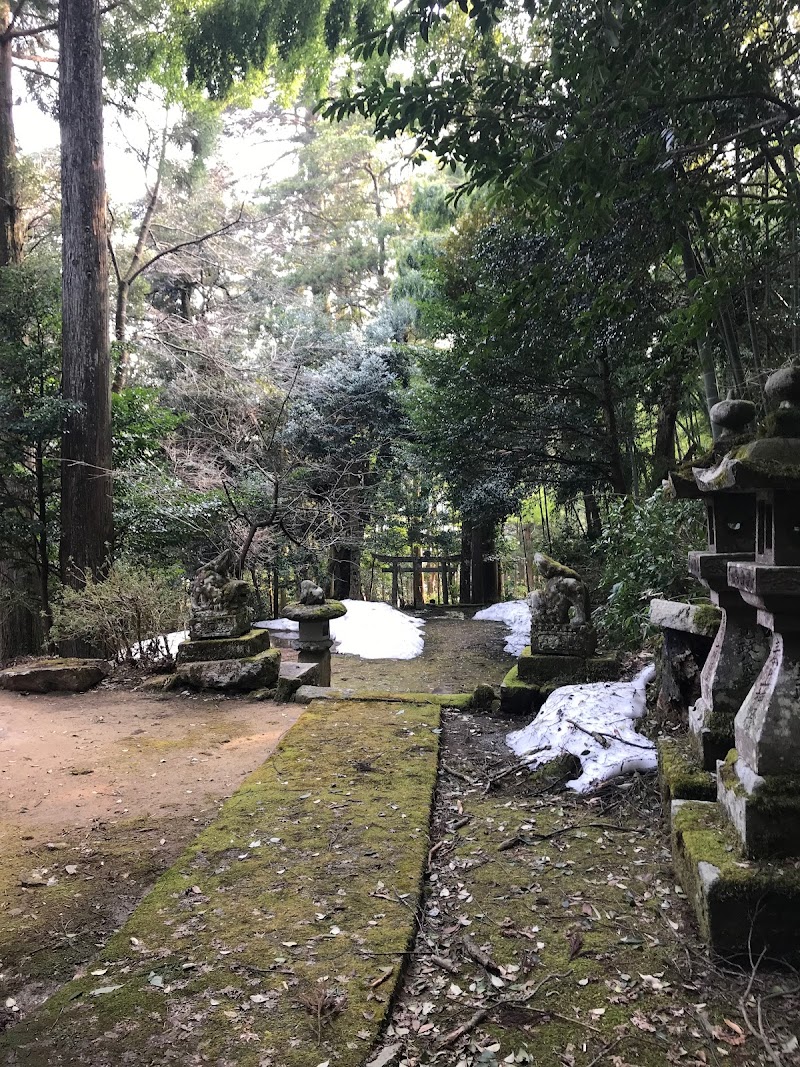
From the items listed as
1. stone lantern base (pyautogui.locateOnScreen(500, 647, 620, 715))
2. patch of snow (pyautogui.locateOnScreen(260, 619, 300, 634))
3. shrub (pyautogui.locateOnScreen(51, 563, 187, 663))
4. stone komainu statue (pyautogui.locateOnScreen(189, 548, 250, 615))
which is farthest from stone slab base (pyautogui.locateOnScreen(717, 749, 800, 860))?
patch of snow (pyautogui.locateOnScreen(260, 619, 300, 634))

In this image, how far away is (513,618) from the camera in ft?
40.5

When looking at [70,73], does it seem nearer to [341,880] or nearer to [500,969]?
[341,880]

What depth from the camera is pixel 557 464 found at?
32.1 feet

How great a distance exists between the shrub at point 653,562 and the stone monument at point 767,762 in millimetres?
2377

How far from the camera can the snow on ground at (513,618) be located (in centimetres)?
1032

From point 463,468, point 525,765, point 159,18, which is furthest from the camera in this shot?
point 463,468

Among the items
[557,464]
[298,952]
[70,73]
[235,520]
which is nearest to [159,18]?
[70,73]

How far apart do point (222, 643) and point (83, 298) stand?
4304 mm

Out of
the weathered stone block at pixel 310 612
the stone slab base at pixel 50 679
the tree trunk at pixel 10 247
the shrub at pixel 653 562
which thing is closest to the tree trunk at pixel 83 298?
the stone slab base at pixel 50 679

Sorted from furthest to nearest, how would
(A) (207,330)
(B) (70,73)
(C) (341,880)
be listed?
(A) (207,330) → (B) (70,73) → (C) (341,880)

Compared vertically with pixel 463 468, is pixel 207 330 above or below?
above

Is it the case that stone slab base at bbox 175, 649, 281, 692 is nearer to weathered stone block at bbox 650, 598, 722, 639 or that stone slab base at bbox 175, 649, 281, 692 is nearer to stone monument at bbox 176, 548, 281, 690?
stone monument at bbox 176, 548, 281, 690

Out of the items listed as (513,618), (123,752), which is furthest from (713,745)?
(513,618)

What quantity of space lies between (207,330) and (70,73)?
4.98 meters
